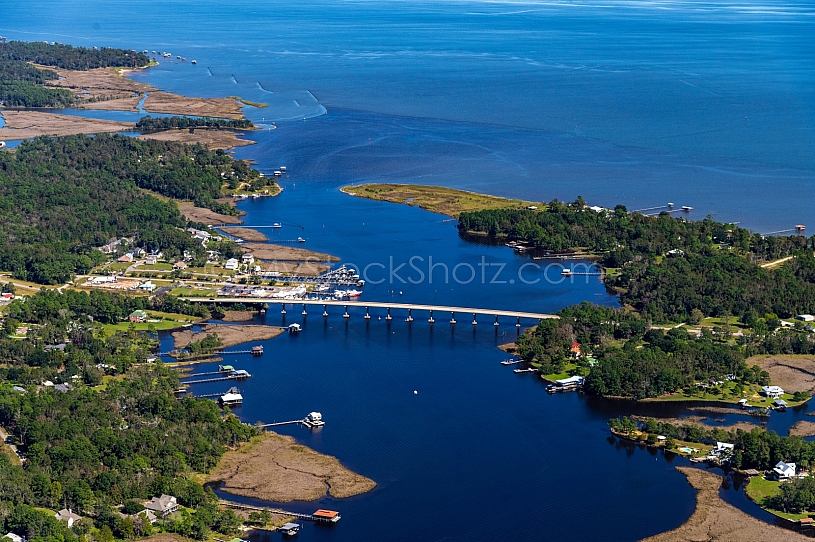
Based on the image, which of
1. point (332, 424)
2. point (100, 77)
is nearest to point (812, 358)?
point (332, 424)

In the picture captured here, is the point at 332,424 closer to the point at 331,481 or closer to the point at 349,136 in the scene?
the point at 331,481

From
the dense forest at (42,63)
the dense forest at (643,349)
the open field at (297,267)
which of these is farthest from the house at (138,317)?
the dense forest at (42,63)

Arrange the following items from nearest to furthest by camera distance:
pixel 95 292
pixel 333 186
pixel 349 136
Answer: pixel 95 292
pixel 333 186
pixel 349 136

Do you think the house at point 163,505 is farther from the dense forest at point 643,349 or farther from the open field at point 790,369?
the open field at point 790,369

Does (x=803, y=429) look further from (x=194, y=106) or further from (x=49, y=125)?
(x=194, y=106)

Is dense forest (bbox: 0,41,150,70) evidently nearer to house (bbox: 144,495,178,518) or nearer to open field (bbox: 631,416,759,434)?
open field (bbox: 631,416,759,434)

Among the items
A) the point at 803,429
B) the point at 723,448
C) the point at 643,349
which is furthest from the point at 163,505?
the point at 803,429
